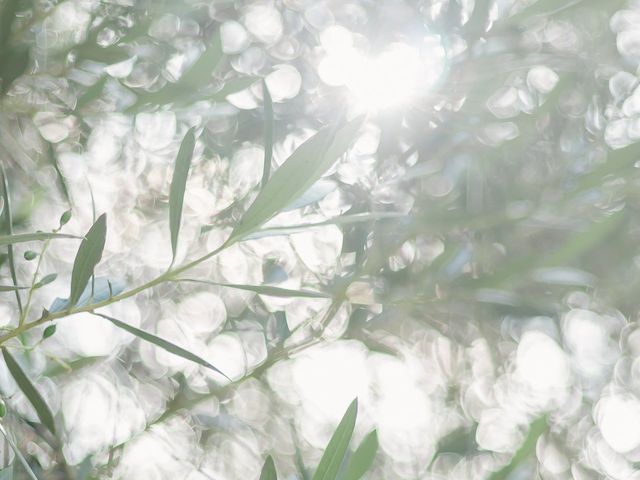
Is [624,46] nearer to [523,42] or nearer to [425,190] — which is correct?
[523,42]

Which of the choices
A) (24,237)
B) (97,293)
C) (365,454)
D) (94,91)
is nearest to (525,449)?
(365,454)

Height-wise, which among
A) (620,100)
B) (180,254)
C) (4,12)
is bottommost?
(180,254)

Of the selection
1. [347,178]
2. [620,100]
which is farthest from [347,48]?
[620,100]

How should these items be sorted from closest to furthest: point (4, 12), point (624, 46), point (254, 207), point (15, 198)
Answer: point (254, 207)
point (4, 12)
point (15, 198)
point (624, 46)

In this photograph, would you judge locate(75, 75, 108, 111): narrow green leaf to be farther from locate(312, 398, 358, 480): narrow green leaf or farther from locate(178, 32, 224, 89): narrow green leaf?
locate(312, 398, 358, 480): narrow green leaf

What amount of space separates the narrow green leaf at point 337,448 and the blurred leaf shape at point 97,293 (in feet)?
0.68

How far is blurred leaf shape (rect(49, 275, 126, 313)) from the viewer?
0.76 meters

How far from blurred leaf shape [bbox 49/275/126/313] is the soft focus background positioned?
16 centimetres

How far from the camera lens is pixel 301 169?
654 mm

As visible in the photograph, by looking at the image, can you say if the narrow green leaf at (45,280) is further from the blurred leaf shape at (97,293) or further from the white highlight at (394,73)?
the white highlight at (394,73)

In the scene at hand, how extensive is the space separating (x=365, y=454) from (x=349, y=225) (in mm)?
517

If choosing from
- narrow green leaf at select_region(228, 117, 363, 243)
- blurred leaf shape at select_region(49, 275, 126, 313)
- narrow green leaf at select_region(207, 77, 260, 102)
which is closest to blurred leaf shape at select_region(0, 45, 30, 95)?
narrow green leaf at select_region(207, 77, 260, 102)

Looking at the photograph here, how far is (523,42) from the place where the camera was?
4.76 ft

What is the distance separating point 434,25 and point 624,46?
19.1 inches
